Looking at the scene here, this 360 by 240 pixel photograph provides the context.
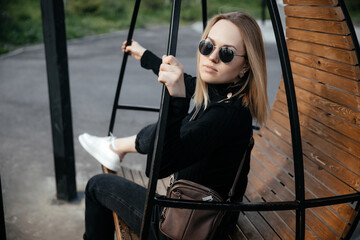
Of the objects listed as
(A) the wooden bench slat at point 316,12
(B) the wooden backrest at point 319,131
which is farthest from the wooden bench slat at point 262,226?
(A) the wooden bench slat at point 316,12

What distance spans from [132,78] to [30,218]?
456 cm

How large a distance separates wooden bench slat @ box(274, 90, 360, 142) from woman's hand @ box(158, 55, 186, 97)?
0.91m

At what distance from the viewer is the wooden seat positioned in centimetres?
178

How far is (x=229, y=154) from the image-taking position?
1.58 meters

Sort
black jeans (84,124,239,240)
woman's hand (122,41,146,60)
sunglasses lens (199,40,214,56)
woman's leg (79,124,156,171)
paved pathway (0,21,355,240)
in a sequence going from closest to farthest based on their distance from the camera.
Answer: sunglasses lens (199,40,214,56) → black jeans (84,124,239,240) → woman's leg (79,124,156,171) → woman's hand (122,41,146,60) → paved pathway (0,21,355,240)

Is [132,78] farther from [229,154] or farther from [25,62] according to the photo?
[229,154]

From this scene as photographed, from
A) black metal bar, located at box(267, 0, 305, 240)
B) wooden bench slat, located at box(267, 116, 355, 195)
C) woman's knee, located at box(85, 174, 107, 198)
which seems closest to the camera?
black metal bar, located at box(267, 0, 305, 240)

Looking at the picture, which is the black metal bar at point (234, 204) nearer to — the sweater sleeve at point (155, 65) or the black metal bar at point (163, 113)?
the black metal bar at point (163, 113)

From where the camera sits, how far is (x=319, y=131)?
2082mm

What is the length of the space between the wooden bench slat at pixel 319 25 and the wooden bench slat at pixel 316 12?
0.02 m

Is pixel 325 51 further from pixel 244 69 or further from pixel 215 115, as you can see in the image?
pixel 215 115

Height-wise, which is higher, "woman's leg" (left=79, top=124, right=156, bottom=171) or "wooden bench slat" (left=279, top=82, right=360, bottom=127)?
"wooden bench slat" (left=279, top=82, right=360, bottom=127)

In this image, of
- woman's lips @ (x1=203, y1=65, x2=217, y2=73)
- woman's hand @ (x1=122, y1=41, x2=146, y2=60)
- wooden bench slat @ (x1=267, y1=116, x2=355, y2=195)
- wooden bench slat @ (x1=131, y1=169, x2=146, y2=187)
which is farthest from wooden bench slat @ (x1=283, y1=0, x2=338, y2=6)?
wooden bench slat @ (x1=131, y1=169, x2=146, y2=187)

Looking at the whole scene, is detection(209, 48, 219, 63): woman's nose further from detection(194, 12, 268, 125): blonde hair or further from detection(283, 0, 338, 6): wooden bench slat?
detection(283, 0, 338, 6): wooden bench slat
